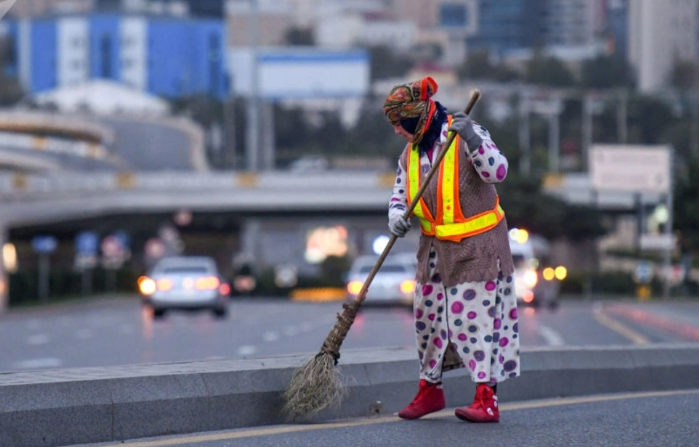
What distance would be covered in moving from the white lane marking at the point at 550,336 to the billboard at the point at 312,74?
261 ft

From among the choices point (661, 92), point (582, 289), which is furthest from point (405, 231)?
point (661, 92)

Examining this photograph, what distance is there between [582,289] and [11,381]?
5584 centimetres

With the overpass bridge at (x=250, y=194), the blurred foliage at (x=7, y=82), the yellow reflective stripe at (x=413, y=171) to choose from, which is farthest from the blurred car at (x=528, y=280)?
the blurred foliage at (x=7, y=82)

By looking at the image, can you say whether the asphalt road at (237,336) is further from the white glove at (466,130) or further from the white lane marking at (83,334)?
the white glove at (466,130)

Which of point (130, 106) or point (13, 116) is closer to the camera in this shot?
point (13, 116)

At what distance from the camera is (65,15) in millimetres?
189250

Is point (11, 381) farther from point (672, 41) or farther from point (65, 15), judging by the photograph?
point (65, 15)

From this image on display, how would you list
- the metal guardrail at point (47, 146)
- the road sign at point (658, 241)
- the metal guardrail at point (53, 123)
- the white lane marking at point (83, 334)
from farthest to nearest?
the metal guardrail at point (53, 123) → the metal guardrail at point (47, 146) → the road sign at point (658, 241) → the white lane marking at point (83, 334)

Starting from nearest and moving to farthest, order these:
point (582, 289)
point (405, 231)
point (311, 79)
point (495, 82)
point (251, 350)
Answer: point (405, 231)
point (251, 350)
point (582, 289)
point (311, 79)
point (495, 82)

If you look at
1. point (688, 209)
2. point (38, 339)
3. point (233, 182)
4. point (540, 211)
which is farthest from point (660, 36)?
point (38, 339)

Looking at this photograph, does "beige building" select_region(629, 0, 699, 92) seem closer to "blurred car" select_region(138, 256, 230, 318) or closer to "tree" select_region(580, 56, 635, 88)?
"tree" select_region(580, 56, 635, 88)

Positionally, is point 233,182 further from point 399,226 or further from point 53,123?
point 399,226

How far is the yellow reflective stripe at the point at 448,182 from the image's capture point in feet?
26.9

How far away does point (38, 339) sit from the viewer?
23.7 m
